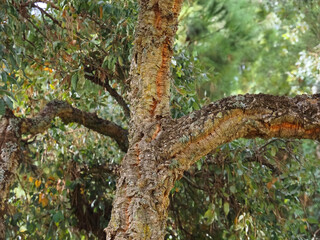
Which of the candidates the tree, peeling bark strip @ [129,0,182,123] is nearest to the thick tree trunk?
the tree

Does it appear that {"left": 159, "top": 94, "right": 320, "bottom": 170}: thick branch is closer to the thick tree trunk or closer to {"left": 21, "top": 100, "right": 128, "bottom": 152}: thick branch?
the thick tree trunk

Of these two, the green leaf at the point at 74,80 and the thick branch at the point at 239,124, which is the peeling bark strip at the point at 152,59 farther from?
the green leaf at the point at 74,80

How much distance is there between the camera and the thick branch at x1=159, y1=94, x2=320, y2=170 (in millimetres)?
1586

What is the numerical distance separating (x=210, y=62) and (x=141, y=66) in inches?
156

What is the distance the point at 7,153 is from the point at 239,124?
1.25 meters

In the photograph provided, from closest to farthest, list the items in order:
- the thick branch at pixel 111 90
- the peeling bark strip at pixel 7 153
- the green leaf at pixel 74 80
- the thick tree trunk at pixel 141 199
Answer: the thick tree trunk at pixel 141 199
the peeling bark strip at pixel 7 153
the green leaf at pixel 74 80
the thick branch at pixel 111 90

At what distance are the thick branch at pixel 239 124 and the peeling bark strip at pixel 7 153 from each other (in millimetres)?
968

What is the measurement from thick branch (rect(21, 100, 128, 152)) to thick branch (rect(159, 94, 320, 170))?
4.08 ft

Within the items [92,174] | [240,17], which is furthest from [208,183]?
[240,17]

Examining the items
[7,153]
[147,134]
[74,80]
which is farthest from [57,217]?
[147,134]

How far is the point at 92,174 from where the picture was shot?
3.38m

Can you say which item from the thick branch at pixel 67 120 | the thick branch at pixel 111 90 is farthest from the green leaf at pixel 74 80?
the thick branch at pixel 111 90

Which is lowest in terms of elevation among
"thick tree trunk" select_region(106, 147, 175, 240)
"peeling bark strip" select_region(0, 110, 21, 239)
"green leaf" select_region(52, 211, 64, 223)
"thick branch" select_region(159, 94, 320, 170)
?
"thick tree trunk" select_region(106, 147, 175, 240)

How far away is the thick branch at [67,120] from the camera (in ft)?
8.65
